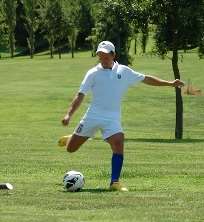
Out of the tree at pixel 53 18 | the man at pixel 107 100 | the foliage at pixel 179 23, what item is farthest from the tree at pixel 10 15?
the man at pixel 107 100

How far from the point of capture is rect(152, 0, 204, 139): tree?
29.7 m

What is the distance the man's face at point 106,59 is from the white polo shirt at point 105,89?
8 centimetres

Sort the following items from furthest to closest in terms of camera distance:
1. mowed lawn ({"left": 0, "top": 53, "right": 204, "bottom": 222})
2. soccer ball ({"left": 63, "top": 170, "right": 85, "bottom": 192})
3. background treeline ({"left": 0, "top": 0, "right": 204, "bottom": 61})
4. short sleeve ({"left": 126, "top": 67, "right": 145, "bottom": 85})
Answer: background treeline ({"left": 0, "top": 0, "right": 204, "bottom": 61})
short sleeve ({"left": 126, "top": 67, "right": 145, "bottom": 85})
soccer ball ({"left": 63, "top": 170, "right": 85, "bottom": 192})
mowed lawn ({"left": 0, "top": 53, "right": 204, "bottom": 222})

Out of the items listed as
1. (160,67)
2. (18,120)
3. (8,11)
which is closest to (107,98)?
(18,120)

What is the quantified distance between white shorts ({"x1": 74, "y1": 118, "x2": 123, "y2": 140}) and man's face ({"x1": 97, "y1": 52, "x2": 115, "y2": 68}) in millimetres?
853

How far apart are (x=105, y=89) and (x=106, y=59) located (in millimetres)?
453

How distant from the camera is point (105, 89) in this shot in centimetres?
1243

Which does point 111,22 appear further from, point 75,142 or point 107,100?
point 107,100

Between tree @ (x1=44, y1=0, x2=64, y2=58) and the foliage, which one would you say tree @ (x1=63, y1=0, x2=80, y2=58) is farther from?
the foliage

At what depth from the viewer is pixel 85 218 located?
9.31m

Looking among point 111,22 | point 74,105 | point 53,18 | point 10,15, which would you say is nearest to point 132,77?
point 74,105

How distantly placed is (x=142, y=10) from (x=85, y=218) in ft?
69.5

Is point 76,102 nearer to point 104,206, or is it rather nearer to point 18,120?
point 104,206

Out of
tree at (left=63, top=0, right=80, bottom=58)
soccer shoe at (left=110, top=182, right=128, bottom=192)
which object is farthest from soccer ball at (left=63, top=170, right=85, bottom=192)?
tree at (left=63, top=0, right=80, bottom=58)
